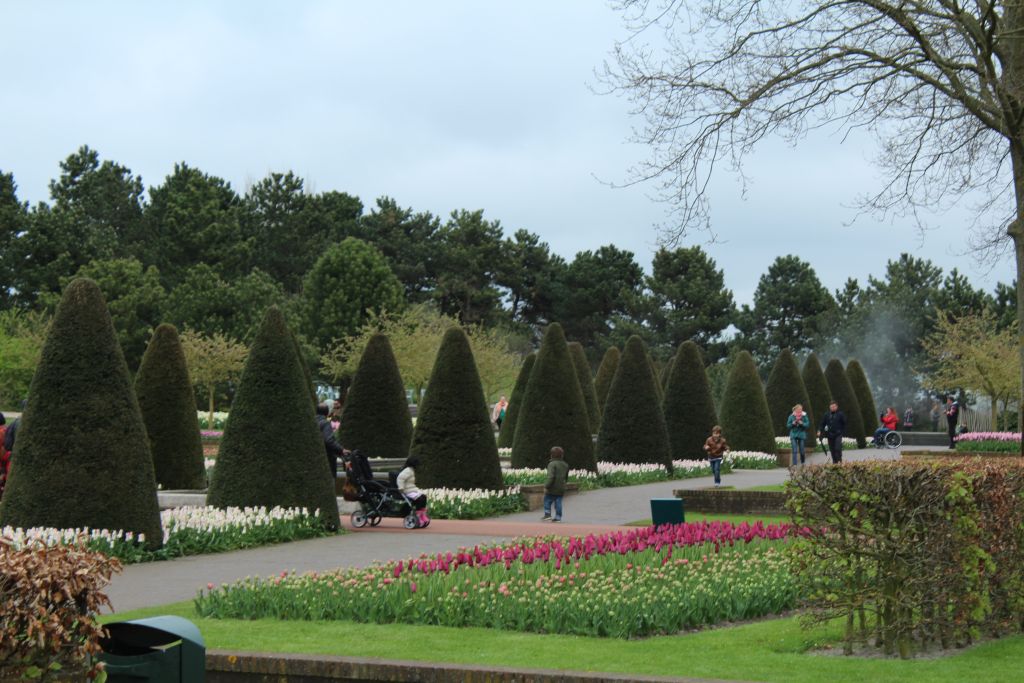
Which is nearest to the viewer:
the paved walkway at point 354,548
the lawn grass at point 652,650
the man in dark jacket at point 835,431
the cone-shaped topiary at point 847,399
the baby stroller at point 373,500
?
the lawn grass at point 652,650

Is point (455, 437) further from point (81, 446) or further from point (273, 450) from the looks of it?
point (81, 446)

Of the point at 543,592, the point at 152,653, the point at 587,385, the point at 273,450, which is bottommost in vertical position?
the point at 543,592

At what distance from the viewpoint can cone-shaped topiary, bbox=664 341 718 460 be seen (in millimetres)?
31141

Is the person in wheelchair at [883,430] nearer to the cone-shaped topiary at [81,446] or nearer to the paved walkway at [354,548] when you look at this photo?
the paved walkway at [354,548]

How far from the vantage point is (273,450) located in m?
17.2

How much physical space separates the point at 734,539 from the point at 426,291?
197 feet

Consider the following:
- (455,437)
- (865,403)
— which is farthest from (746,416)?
(455,437)

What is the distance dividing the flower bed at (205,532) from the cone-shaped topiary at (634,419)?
38.6 ft

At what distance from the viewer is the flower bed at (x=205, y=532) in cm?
1412

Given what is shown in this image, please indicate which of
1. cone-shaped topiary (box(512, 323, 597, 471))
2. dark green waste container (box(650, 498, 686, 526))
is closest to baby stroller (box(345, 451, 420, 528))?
dark green waste container (box(650, 498, 686, 526))

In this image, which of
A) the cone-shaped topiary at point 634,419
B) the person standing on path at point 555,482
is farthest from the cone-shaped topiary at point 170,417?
the cone-shaped topiary at point 634,419

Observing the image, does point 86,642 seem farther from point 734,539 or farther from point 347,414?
point 347,414

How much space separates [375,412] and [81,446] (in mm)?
10911

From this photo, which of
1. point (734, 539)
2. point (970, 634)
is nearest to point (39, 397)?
point (734, 539)
